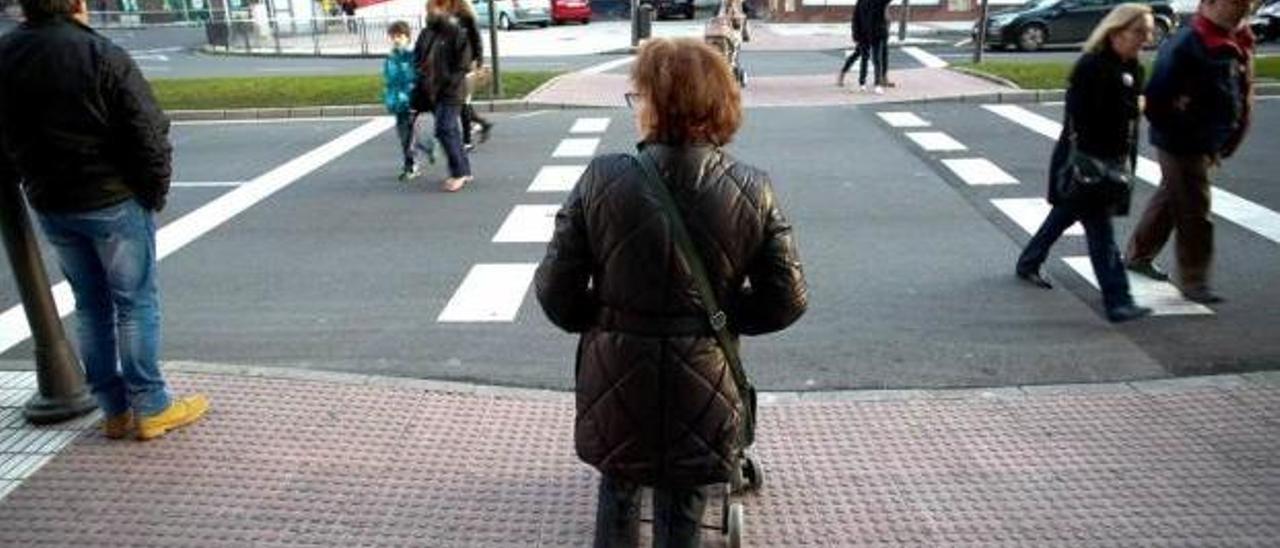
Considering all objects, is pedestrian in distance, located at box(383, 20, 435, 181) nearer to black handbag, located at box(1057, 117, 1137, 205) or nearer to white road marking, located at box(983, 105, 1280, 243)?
black handbag, located at box(1057, 117, 1137, 205)

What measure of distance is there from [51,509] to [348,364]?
1.85 meters

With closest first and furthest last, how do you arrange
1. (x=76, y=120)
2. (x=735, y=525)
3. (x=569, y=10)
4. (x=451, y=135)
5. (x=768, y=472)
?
(x=735, y=525)
(x=76, y=120)
(x=768, y=472)
(x=451, y=135)
(x=569, y=10)

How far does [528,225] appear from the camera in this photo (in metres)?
8.55

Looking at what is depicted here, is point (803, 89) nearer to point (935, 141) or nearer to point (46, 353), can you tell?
point (935, 141)

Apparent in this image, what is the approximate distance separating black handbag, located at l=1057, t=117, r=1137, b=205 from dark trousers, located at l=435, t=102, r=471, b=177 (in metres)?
5.30

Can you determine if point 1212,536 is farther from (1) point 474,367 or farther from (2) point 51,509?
(2) point 51,509

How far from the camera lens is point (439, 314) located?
652cm

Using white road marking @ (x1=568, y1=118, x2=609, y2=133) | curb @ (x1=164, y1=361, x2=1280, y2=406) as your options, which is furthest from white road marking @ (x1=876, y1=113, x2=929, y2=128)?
curb @ (x1=164, y1=361, x2=1280, y2=406)

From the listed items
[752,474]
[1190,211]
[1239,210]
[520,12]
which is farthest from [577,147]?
[520,12]

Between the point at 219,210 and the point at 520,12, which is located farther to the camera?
the point at 520,12

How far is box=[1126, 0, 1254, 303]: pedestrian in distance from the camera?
6023 millimetres

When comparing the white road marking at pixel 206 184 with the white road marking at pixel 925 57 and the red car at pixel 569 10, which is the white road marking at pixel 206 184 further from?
the red car at pixel 569 10

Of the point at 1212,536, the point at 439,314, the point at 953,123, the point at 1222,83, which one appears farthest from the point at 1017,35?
the point at 1212,536

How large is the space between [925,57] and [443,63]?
15.6 meters
